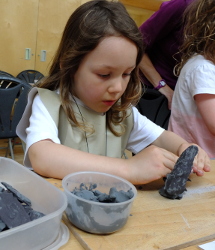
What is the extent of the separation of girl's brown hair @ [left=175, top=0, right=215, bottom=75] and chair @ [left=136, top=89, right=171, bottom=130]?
235 millimetres

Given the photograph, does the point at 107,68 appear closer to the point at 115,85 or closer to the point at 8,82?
the point at 115,85

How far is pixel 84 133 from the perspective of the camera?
100 centimetres

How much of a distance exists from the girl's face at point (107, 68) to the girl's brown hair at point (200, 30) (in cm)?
58

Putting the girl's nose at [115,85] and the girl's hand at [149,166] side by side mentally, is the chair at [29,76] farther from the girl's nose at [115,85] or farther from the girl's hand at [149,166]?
the girl's hand at [149,166]

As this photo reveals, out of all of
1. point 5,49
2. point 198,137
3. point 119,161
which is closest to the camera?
point 119,161

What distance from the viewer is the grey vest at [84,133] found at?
93 centimetres

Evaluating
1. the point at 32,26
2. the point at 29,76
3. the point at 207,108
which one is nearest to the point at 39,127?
the point at 207,108

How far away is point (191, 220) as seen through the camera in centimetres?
57

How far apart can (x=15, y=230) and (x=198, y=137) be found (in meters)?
1.14

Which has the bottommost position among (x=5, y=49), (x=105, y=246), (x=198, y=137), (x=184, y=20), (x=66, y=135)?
(x=5, y=49)

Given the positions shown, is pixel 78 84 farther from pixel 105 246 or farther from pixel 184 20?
pixel 184 20

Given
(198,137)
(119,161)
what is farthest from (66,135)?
(198,137)

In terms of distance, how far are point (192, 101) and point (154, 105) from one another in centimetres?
26

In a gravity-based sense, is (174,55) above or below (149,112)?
above
